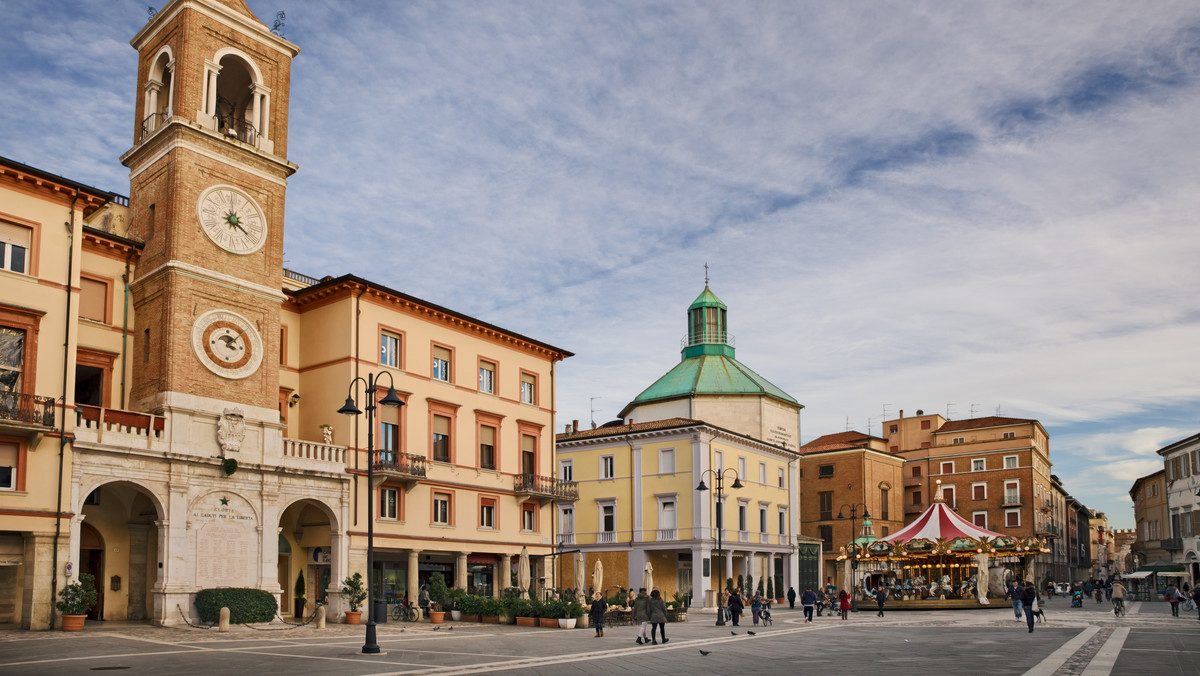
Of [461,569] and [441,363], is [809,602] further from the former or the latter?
[441,363]

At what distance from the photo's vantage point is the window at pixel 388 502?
3890 centimetres

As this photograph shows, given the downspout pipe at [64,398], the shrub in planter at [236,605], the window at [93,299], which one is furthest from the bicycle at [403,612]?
the window at [93,299]

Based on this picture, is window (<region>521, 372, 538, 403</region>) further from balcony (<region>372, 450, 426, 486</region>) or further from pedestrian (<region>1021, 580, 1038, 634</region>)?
pedestrian (<region>1021, 580, 1038, 634</region>)

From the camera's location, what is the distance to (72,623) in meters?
27.1

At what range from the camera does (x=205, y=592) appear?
30.9 metres

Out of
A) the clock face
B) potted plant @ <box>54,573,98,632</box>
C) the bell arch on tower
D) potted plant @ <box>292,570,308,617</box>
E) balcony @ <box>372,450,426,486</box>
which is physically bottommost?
potted plant @ <box>292,570,308,617</box>

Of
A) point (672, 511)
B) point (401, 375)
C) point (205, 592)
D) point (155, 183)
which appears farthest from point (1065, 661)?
point (672, 511)

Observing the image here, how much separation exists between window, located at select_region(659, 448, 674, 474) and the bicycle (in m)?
22.6

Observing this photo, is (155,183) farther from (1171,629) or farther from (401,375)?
(1171,629)

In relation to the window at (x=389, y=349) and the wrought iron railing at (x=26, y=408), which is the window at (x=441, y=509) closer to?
the window at (x=389, y=349)

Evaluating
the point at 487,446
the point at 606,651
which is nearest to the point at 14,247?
the point at 606,651

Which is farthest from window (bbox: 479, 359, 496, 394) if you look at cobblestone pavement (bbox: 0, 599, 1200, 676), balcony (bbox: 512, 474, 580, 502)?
cobblestone pavement (bbox: 0, 599, 1200, 676)

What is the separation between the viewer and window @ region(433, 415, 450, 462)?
41.8 m

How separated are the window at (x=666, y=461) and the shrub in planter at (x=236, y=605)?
98.2 ft
